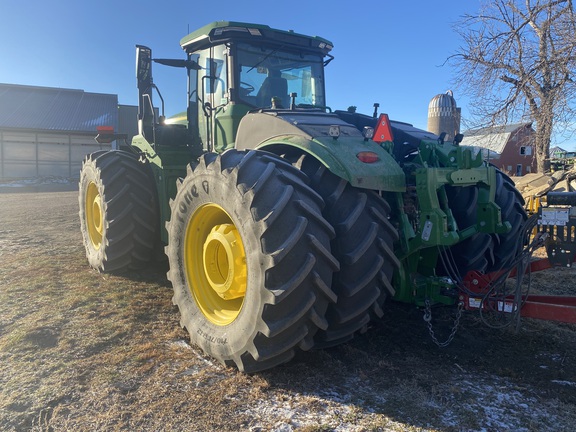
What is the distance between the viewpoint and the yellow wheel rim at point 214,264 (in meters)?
3.43

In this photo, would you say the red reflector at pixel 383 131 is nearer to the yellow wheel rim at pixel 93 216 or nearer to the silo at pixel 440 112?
the yellow wheel rim at pixel 93 216

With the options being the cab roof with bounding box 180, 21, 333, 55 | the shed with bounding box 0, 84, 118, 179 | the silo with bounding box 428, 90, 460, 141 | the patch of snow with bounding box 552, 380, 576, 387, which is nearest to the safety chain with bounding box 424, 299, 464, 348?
the patch of snow with bounding box 552, 380, 576, 387

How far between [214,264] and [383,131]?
1.76 metres

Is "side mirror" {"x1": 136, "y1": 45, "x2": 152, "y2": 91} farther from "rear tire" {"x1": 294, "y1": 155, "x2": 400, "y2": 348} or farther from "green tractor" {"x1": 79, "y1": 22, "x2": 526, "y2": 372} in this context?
"rear tire" {"x1": 294, "y1": 155, "x2": 400, "y2": 348}

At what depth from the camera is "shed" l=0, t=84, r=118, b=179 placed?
30.9m

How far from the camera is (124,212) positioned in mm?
5648

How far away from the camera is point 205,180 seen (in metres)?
3.49

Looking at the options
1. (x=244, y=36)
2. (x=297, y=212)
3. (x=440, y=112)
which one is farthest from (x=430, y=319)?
(x=440, y=112)

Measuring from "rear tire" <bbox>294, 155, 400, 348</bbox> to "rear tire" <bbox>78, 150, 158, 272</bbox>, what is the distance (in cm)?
315

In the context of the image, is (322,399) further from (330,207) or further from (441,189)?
(441,189)

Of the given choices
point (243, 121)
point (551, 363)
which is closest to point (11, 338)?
point (243, 121)

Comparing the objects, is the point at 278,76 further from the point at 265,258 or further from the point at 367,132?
the point at 265,258

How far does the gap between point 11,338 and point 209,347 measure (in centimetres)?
178

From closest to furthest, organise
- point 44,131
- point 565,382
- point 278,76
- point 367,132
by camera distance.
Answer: point 565,382
point 367,132
point 278,76
point 44,131
